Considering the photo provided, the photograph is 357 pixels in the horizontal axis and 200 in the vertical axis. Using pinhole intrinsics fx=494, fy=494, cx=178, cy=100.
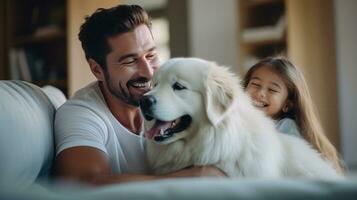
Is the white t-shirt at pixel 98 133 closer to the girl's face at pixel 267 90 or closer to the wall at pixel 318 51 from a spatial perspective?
the girl's face at pixel 267 90

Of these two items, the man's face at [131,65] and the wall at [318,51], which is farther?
the wall at [318,51]

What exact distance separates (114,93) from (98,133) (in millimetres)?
266

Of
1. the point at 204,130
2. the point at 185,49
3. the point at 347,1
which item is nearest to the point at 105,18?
the point at 204,130

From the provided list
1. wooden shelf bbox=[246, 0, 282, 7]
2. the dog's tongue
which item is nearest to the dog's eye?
the dog's tongue

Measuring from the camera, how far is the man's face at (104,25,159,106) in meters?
1.65

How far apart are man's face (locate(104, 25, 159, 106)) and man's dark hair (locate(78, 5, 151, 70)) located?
0.8 inches

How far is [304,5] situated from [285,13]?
0.16m

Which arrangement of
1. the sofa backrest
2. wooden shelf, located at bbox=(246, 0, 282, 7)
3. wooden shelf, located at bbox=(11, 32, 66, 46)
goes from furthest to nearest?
wooden shelf, located at bbox=(11, 32, 66, 46) < wooden shelf, located at bbox=(246, 0, 282, 7) < the sofa backrest

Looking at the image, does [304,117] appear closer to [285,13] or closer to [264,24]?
[285,13]

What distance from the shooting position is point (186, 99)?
143cm

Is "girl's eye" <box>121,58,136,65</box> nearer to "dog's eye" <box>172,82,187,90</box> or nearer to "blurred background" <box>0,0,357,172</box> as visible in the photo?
"dog's eye" <box>172,82,187,90</box>

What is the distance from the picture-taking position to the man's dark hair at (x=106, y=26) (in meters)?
1.66

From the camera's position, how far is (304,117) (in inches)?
70.1

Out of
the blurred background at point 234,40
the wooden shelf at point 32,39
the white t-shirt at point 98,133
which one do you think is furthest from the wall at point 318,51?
the white t-shirt at point 98,133
